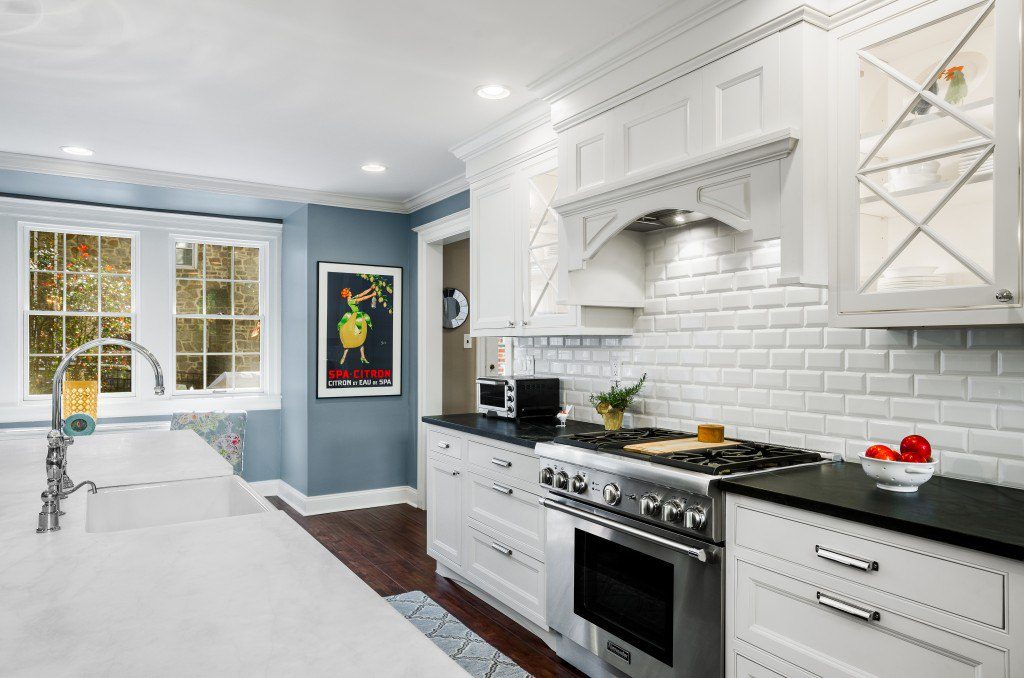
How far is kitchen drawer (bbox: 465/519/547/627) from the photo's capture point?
9.64 ft

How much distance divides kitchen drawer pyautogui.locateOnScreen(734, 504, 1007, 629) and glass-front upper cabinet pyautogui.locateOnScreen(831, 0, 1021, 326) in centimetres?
65

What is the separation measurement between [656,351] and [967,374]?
1335 mm

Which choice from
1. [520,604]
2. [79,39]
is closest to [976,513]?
[520,604]

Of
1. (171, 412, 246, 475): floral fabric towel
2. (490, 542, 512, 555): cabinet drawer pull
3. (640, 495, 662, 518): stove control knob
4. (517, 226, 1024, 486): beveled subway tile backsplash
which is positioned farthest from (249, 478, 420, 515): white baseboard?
(640, 495, 662, 518): stove control knob

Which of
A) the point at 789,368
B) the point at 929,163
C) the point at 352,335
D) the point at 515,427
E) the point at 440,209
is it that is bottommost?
the point at 515,427

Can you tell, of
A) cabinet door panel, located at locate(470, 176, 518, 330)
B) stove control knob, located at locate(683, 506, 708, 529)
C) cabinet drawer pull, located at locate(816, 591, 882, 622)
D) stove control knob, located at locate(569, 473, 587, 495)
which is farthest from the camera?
cabinet door panel, located at locate(470, 176, 518, 330)

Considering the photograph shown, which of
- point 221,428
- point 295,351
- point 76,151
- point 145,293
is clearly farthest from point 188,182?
point 221,428

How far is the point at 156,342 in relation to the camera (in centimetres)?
543

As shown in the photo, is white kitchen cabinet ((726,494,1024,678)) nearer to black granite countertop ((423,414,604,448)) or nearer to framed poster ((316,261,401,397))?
black granite countertop ((423,414,604,448))

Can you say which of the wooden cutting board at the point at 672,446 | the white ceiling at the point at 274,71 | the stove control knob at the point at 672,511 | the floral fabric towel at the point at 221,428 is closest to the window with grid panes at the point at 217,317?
the floral fabric towel at the point at 221,428

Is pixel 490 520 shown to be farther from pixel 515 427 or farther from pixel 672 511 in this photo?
pixel 672 511

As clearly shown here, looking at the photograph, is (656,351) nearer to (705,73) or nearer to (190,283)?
(705,73)

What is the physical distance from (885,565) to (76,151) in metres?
4.74

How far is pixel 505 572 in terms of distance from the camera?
10.3ft
